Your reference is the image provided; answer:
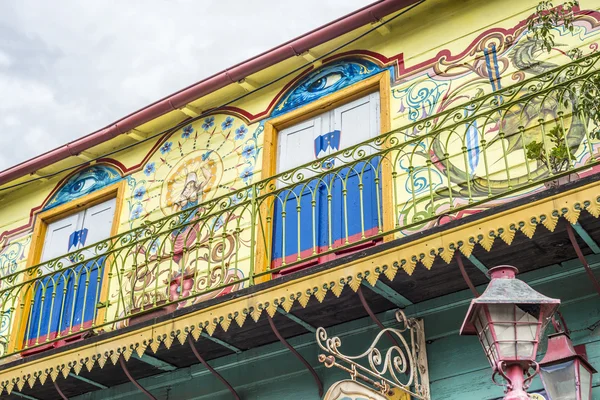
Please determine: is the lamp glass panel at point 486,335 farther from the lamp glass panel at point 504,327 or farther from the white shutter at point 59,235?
the white shutter at point 59,235

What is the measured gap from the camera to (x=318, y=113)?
931cm

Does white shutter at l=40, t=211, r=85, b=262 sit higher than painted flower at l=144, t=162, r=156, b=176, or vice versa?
painted flower at l=144, t=162, r=156, b=176

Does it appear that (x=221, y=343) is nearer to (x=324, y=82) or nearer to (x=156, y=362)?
(x=156, y=362)

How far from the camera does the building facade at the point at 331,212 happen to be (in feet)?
21.3

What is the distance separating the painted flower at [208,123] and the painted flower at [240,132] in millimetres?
480

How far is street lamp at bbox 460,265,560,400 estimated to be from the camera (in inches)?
171

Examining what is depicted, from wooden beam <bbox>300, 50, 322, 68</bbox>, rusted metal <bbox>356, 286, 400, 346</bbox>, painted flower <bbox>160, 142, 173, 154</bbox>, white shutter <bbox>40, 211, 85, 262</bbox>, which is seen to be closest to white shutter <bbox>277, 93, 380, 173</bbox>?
wooden beam <bbox>300, 50, 322, 68</bbox>

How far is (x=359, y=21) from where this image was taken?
9039 mm

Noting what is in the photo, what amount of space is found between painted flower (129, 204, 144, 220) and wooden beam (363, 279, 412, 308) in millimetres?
4069

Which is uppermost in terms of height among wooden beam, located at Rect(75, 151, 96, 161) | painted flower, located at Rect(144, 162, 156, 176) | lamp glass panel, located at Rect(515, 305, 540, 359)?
wooden beam, located at Rect(75, 151, 96, 161)

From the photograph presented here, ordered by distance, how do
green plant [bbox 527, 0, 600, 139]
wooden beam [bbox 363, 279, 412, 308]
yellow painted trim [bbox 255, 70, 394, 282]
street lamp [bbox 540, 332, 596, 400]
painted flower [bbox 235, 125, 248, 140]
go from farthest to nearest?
painted flower [bbox 235, 125, 248, 140], yellow painted trim [bbox 255, 70, 394, 282], wooden beam [bbox 363, 279, 412, 308], green plant [bbox 527, 0, 600, 139], street lamp [bbox 540, 332, 596, 400]

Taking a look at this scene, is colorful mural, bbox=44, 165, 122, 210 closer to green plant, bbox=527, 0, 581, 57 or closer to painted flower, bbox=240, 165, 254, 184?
painted flower, bbox=240, 165, 254, 184

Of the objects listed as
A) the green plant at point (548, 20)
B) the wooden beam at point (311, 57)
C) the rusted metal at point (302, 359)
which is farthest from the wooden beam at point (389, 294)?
the wooden beam at point (311, 57)

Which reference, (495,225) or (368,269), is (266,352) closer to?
(368,269)
